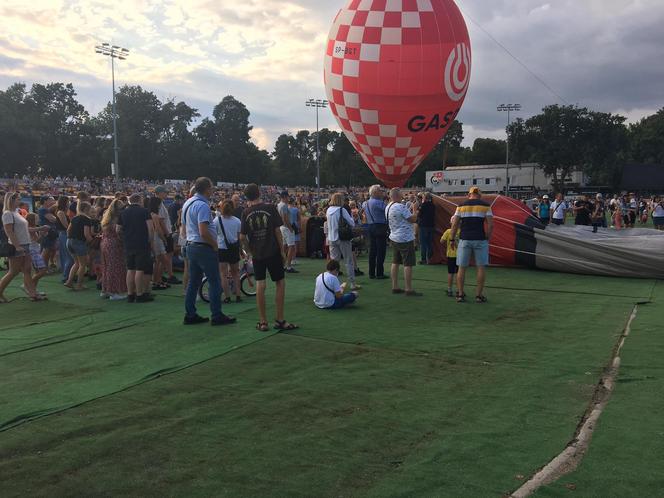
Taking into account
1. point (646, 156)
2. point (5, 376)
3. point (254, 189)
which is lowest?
point (5, 376)

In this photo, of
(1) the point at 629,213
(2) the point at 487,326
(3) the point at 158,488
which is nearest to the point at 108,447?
(3) the point at 158,488

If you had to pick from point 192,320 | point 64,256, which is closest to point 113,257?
point 64,256

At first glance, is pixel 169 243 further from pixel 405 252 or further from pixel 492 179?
pixel 492 179

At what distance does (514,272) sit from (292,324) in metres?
6.64

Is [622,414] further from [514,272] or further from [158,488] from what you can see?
[514,272]

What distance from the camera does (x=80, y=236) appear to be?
30.5ft

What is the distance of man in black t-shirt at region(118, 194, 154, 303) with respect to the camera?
8328 millimetres

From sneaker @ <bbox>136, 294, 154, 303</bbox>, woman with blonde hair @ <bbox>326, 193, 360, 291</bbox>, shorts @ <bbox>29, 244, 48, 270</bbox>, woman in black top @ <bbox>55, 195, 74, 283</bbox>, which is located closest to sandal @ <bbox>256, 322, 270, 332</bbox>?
sneaker @ <bbox>136, 294, 154, 303</bbox>

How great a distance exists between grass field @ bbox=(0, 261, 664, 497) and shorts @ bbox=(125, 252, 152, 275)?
4.21ft

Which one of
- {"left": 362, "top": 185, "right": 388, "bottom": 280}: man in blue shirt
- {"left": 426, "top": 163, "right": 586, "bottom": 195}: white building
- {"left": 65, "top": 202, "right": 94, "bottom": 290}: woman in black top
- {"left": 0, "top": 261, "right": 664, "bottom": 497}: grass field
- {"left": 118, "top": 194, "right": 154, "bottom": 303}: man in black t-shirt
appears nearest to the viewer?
{"left": 0, "top": 261, "right": 664, "bottom": 497}: grass field

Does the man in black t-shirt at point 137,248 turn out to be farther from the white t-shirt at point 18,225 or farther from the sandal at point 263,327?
the sandal at point 263,327

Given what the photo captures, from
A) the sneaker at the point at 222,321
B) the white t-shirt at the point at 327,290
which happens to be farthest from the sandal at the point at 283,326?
the white t-shirt at the point at 327,290

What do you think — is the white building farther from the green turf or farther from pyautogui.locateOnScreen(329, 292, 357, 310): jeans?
the green turf

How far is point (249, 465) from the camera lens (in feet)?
10.3
